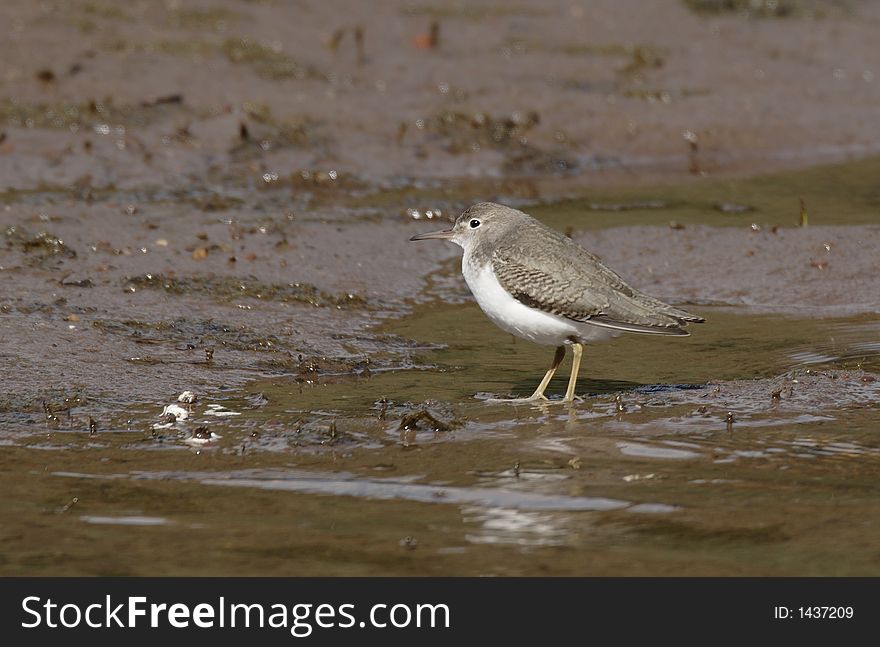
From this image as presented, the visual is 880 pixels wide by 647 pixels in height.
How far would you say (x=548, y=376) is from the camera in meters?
8.73

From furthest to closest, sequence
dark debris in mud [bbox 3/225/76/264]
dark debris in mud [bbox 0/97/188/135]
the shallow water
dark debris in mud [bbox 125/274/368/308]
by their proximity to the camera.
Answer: dark debris in mud [bbox 0/97/188/135]
dark debris in mud [bbox 3/225/76/264]
dark debris in mud [bbox 125/274/368/308]
the shallow water

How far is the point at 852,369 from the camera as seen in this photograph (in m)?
8.71

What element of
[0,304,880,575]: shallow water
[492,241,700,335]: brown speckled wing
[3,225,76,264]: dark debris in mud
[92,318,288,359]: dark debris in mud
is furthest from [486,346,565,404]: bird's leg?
[3,225,76,264]: dark debris in mud

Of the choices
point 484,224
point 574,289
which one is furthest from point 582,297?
point 484,224

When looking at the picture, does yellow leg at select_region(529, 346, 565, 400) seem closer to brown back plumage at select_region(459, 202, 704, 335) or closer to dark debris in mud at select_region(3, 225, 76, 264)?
brown back plumage at select_region(459, 202, 704, 335)

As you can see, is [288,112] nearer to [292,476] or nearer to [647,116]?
[647,116]

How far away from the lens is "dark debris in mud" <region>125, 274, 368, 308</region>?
1049 centimetres

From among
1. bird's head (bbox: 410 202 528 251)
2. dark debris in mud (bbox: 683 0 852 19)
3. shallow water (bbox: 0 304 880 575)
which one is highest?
dark debris in mud (bbox: 683 0 852 19)

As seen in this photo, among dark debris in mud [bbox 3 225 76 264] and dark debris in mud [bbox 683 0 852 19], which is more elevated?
dark debris in mud [bbox 683 0 852 19]

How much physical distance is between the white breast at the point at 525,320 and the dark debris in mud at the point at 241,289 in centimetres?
222

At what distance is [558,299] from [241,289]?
321 centimetres

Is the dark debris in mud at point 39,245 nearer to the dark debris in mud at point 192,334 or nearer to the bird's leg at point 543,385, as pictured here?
the dark debris in mud at point 192,334

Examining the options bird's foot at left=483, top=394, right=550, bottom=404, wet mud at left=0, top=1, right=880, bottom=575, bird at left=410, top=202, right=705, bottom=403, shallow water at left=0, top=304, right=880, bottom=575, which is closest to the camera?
shallow water at left=0, top=304, right=880, bottom=575

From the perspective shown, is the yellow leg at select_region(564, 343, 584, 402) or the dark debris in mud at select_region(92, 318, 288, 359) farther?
the dark debris in mud at select_region(92, 318, 288, 359)
